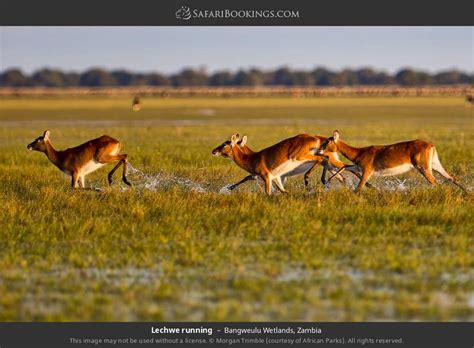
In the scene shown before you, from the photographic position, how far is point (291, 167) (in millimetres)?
15523

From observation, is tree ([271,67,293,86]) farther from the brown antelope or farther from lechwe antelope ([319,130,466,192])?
lechwe antelope ([319,130,466,192])

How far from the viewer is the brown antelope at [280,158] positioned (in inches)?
606

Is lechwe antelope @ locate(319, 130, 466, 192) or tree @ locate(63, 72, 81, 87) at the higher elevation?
tree @ locate(63, 72, 81, 87)

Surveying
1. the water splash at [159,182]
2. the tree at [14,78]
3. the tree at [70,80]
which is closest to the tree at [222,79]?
the tree at [70,80]

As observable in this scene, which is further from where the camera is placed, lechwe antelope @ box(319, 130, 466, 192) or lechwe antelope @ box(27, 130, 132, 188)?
lechwe antelope @ box(27, 130, 132, 188)

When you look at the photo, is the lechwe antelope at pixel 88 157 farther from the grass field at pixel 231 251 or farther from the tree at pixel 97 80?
the tree at pixel 97 80

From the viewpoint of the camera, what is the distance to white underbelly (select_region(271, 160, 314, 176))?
15398mm

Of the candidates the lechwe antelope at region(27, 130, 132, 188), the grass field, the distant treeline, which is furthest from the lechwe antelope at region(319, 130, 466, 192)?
the distant treeline

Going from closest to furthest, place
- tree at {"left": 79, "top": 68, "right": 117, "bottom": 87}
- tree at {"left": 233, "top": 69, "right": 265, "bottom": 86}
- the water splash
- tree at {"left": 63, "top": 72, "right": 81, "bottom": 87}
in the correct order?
the water splash
tree at {"left": 233, "top": 69, "right": 265, "bottom": 86}
tree at {"left": 63, "top": 72, "right": 81, "bottom": 87}
tree at {"left": 79, "top": 68, "right": 117, "bottom": 87}

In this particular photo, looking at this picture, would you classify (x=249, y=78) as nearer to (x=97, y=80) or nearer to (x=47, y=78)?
(x=97, y=80)

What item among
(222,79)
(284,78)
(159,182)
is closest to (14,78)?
(222,79)

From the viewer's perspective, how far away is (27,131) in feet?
129

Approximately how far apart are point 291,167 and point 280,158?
0.30 meters

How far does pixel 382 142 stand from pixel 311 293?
75.7ft
